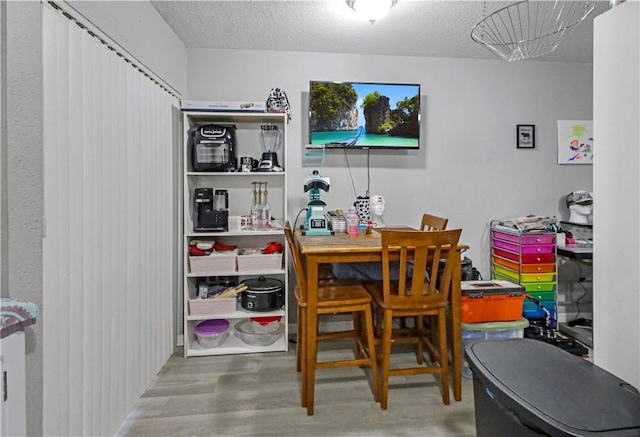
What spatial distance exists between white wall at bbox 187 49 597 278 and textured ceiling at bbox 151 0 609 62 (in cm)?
13

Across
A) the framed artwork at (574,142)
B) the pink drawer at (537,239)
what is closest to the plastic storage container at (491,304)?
the pink drawer at (537,239)

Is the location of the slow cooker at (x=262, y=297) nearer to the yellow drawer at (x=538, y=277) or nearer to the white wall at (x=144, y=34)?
the white wall at (x=144, y=34)

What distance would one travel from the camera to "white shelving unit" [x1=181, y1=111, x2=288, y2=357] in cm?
259

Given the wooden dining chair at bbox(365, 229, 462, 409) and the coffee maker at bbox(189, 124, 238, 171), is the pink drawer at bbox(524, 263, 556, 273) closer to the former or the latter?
the wooden dining chair at bbox(365, 229, 462, 409)

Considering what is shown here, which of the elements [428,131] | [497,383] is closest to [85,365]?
[497,383]

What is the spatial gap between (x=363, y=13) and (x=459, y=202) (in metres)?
1.90

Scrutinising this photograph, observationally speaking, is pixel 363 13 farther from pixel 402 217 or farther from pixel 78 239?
pixel 78 239

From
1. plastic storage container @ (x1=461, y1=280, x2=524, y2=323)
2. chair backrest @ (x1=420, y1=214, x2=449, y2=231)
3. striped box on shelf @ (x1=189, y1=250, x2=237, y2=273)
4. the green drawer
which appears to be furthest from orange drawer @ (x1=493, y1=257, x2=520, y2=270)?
striped box on shelf @ (x1=189, y1=250, x2=237, y2=273)

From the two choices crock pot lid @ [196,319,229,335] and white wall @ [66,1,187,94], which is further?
crock pot lid @ [196,319,229,335]

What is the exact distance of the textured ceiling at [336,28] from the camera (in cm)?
223

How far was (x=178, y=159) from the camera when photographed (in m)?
2.68

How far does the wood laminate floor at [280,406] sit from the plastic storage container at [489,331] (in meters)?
0.29

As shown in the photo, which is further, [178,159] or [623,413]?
[178,159]

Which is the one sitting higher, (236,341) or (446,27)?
(446,27)
